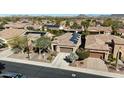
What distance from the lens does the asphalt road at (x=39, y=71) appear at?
23.8 meters

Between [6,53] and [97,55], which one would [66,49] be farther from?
[6,53]

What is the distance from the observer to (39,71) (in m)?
25.5

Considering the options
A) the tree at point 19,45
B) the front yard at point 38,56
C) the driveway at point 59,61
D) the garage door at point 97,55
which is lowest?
the driveway at point 59,61

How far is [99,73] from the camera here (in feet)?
82.0

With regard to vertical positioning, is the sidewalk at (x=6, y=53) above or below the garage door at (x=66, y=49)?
below

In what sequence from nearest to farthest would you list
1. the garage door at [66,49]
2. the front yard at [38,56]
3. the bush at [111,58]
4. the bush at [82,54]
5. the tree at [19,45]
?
1. the bush at [82,54]
2. the bush at [111,58]
3. the front yard at [38,56]
4. the tree at [19,45]
5. the garage door at [66,49]

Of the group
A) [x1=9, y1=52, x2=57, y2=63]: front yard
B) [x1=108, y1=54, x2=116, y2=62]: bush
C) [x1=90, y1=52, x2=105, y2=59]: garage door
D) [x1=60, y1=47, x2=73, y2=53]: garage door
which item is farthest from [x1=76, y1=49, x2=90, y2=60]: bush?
[x1=9, y1=52, x2=57, y2=63]: front yard

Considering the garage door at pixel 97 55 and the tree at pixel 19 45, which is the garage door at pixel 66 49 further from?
the tree at pixel 19 45

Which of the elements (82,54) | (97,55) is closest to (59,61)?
(82,54)

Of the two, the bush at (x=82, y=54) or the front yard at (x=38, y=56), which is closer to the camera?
the bush at (x=82, y=54)

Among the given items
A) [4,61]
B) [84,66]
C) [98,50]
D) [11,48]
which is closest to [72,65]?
[84,66]

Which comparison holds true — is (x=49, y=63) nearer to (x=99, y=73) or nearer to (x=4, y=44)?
(x=99, y=73)

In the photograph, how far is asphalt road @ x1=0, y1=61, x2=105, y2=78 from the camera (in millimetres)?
23781

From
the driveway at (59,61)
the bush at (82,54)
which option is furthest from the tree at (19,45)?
the bush at (82,54)
